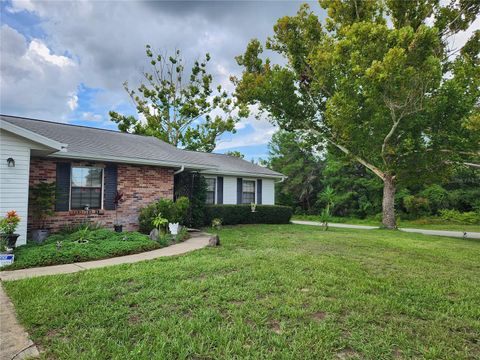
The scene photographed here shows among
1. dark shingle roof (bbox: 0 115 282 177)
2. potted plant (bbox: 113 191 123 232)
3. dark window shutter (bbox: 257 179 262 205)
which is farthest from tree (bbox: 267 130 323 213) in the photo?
potted plant (bbox: 113 191 123 232)

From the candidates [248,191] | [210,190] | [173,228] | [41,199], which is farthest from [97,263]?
[248,191]

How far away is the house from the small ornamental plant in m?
0.59

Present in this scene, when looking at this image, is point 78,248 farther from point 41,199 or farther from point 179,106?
point 179,106

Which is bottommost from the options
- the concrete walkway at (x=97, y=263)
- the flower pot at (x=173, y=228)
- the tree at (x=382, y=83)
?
the concrete walkway at (x=97, y=263)

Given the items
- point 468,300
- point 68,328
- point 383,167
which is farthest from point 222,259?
point 383,167

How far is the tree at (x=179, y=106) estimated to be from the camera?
79.6ft

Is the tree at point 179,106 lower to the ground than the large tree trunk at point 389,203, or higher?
higher

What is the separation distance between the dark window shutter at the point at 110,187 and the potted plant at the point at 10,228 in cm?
325

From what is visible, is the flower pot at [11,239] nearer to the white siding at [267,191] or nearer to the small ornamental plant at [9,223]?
the small ornamental plant at [9,223]

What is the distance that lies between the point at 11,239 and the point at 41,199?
1916mm

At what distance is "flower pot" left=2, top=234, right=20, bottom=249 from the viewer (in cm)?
616

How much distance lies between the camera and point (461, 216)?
20297 millimetres

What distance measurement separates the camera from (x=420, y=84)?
11992mm

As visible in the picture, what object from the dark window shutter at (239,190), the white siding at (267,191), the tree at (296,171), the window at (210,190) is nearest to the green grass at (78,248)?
the window at (210,190)
